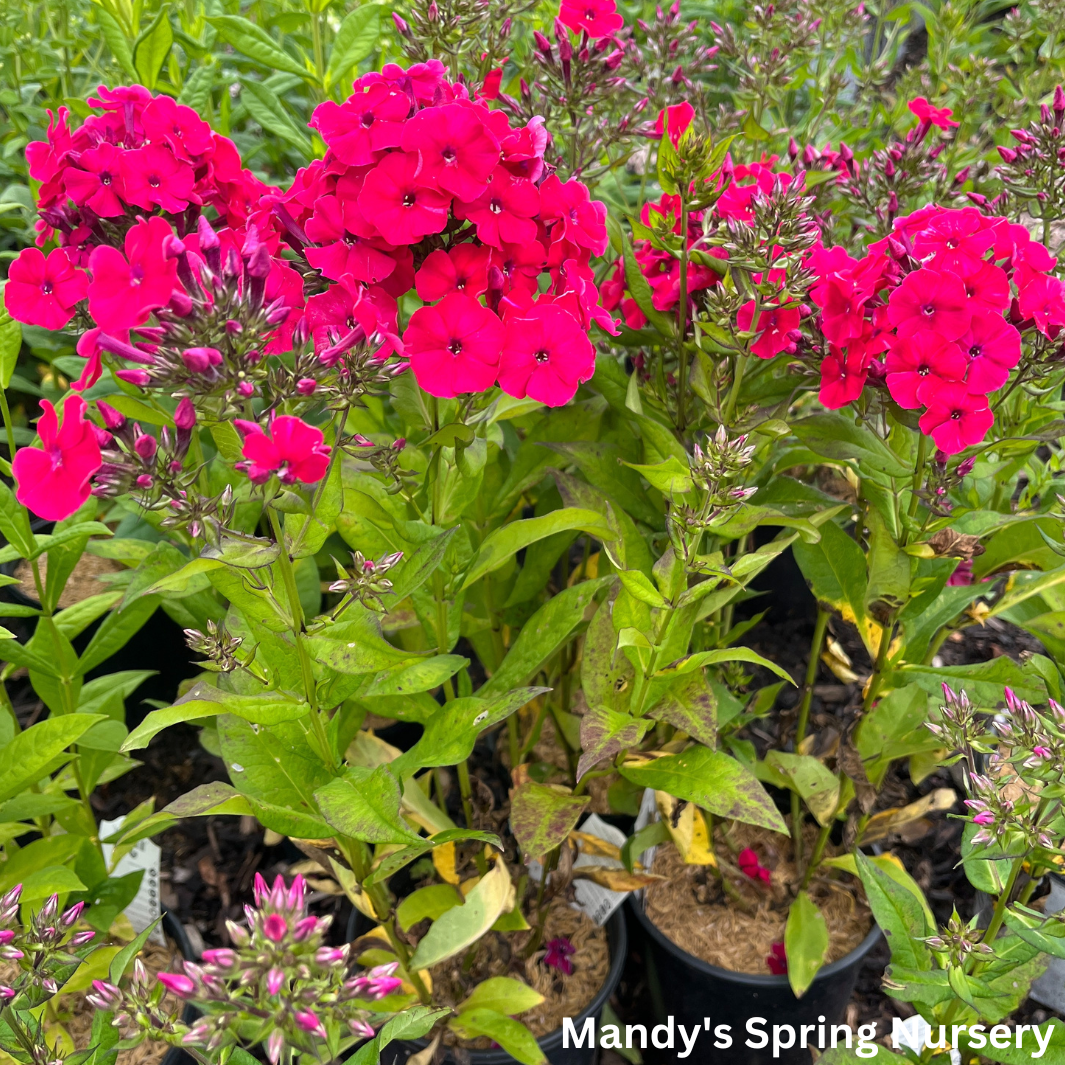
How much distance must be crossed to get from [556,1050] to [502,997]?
5.9 inches

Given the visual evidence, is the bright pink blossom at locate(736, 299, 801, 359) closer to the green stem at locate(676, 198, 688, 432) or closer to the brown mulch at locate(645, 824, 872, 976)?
the green stem at locate(676, 198, 688, 432)

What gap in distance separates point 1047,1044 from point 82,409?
1.42m

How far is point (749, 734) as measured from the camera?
236 cm

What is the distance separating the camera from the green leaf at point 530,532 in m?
1.22

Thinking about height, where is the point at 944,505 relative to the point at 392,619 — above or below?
above

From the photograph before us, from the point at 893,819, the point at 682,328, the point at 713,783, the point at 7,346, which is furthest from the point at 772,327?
the point at 7,346

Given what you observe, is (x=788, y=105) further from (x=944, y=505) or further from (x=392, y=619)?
(x=392, y=619)

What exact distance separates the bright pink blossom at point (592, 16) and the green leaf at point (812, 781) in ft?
4.10

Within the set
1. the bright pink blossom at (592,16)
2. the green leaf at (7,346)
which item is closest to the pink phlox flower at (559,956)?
the green leaf at (7,346)

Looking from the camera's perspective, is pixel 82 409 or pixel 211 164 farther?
pixel 211 164

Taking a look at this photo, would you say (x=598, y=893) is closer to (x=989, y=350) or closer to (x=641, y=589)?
(x=641, y=589)

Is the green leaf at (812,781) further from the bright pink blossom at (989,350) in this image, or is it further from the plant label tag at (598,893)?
the bright pink blossom at (989,350)

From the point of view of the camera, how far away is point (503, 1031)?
1437 mm

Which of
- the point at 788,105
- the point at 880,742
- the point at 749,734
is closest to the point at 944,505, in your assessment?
the point at 880,742
